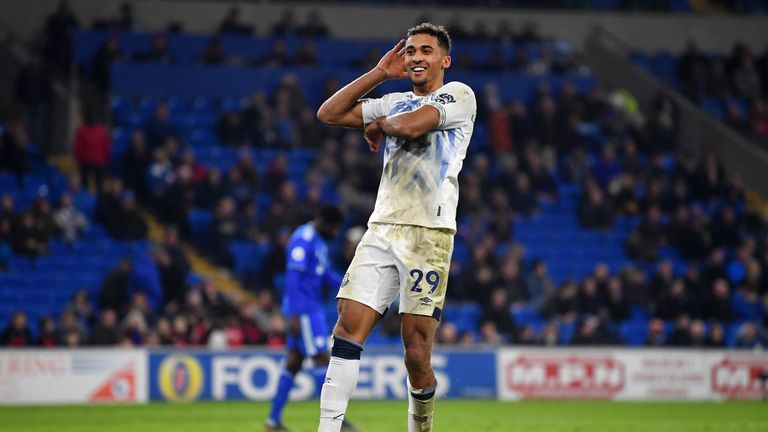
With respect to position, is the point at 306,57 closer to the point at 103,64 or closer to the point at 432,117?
the point at 103,64

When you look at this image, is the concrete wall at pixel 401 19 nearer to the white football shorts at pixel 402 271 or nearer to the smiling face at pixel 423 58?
the smiling face at pixel 423 58

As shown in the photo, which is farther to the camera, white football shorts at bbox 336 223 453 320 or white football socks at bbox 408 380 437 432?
white football socks at bbox 408 380 437 432

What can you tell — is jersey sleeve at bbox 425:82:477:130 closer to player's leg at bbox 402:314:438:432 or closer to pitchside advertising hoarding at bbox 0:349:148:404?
player's leg at bbox 402:314:438:432

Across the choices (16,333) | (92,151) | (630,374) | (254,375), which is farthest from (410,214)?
(92,151)

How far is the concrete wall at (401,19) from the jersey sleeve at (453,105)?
22535mm

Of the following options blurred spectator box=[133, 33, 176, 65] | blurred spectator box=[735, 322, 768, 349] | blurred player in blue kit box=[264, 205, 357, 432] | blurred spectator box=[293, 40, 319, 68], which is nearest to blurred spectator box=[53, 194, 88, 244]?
blurred spectator box=[133, 33, 176, 65]

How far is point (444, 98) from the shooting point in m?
7.82

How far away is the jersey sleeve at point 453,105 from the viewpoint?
773 cm

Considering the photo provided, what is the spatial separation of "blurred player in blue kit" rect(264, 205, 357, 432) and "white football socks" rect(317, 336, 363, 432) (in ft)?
17.9

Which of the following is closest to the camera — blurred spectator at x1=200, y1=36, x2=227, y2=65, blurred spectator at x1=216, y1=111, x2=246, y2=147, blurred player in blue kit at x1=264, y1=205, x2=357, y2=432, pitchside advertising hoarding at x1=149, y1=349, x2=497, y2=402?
blurred player in blue kit at x1=264, y1=205, x2=357, y2=432

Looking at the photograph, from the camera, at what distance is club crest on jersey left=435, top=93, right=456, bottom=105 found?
778 cm

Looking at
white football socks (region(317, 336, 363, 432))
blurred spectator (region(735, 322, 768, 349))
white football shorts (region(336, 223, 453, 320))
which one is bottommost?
blurred spectator (region(735, 322, 768, 349))

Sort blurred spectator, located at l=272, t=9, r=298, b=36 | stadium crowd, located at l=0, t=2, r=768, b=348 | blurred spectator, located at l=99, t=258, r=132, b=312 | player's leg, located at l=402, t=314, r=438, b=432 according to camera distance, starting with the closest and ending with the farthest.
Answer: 1. player's leg, located at l=402, t=314, r=438, b=432
2. blurred spectator, located at l=99, t=258, r=132, b=312
3. stadium crowd, located at l=0, t=2, r=768, b=348
4. blurred spectator, located at l=272, t=9, r=298, b=36

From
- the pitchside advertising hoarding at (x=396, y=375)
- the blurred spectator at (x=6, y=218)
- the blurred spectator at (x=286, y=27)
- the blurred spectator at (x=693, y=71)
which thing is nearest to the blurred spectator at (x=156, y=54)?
the blurred spectator at (x=286, y=27)
